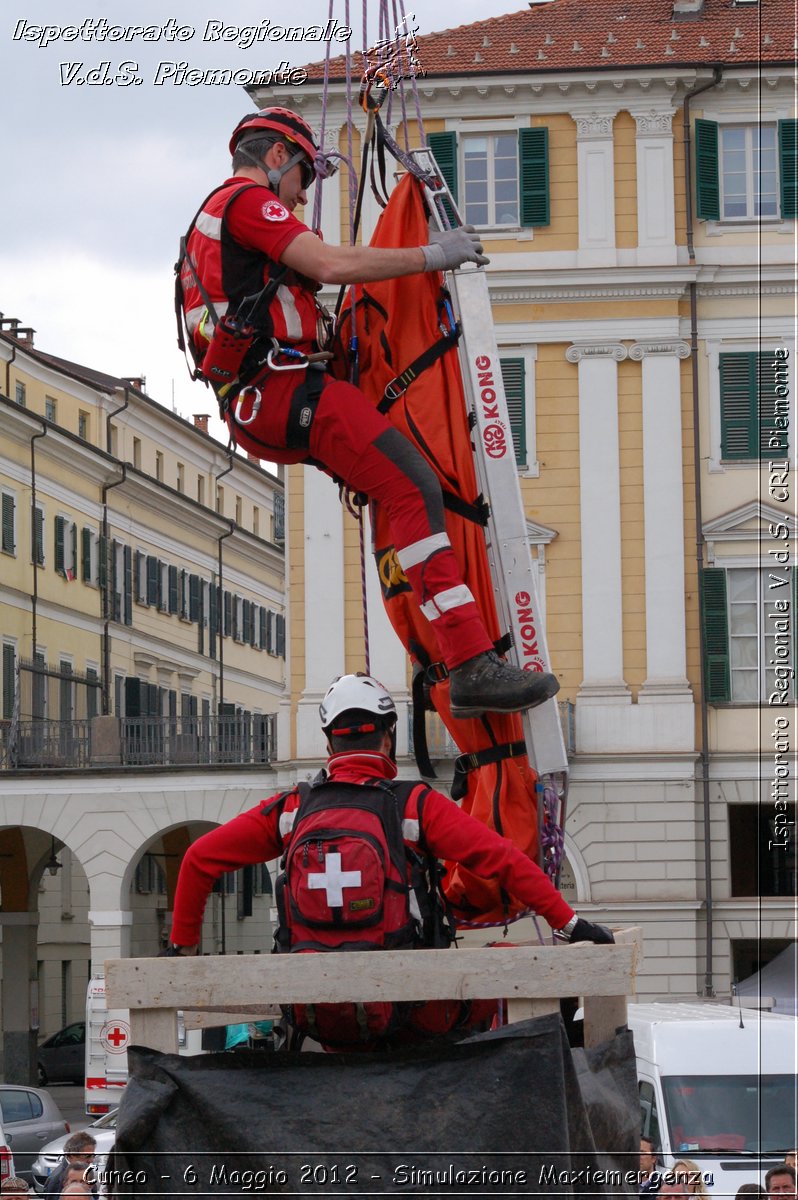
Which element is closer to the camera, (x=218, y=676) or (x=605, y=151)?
(x=605, y=151)

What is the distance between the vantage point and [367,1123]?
5.03 m

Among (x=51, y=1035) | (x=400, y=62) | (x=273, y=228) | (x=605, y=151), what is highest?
(x=605, y=151)

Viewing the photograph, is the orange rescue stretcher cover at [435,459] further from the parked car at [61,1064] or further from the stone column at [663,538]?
the parked car at [61,1064]

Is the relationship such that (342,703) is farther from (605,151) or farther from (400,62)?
(605,151)

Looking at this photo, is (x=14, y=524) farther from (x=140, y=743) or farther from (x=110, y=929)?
(x=110, y=929)

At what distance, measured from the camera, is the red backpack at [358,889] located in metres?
5.42

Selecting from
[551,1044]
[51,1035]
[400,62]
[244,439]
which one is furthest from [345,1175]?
[51,1035]

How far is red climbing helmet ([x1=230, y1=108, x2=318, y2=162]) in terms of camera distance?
6547 mm

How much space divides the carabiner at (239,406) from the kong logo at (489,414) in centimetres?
69

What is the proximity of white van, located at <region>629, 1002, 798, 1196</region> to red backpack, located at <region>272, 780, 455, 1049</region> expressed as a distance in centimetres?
1065

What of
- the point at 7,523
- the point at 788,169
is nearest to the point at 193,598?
the point at 7,523

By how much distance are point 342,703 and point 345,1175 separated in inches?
55.3

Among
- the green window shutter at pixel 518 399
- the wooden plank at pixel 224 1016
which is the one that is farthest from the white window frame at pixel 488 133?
the wooden plank at pixel 224 1016

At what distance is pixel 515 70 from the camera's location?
3612 cm
